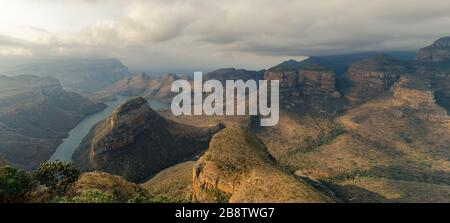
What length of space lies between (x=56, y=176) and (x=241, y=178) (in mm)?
44404

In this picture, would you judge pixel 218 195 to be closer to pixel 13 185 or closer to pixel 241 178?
pixel 241 178

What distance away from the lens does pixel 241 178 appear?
9038cm

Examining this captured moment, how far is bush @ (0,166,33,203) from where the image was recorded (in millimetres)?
55500

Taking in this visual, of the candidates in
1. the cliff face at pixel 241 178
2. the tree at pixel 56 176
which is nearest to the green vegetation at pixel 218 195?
the cliff face at pixel 241 178

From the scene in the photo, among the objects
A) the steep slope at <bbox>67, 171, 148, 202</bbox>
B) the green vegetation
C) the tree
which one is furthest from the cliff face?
the tree

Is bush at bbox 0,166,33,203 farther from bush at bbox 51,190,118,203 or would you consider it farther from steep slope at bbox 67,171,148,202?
steep slope at bbox 67,171,148,202

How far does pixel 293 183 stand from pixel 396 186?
116 m

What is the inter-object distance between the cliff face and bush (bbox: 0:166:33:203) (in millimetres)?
40943

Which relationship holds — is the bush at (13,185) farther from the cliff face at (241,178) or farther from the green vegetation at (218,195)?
the green vegetation at (218,195)

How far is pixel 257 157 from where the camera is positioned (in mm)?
106500
